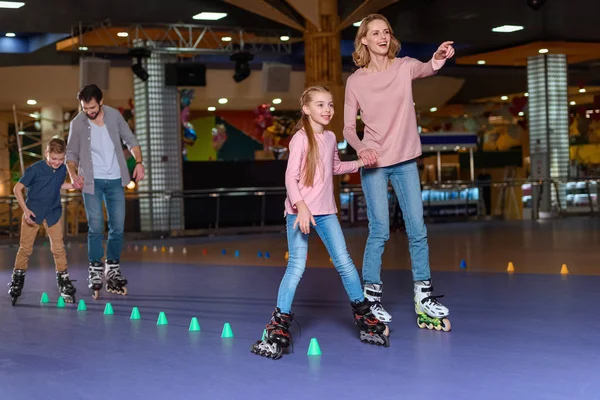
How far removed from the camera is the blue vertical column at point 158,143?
18328 millimetres

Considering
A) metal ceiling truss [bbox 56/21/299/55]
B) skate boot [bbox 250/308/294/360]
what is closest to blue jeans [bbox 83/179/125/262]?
skate boot [bbox 250/308/294/360]

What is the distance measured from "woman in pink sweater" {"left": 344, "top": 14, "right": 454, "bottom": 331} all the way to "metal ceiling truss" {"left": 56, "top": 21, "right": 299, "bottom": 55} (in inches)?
474

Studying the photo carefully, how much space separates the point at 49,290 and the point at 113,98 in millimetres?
14693

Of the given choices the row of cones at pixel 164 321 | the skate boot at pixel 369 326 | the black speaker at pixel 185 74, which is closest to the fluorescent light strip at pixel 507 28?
the black speaker at pixel 185 74

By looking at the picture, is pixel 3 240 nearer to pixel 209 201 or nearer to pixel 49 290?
pixel 209 201

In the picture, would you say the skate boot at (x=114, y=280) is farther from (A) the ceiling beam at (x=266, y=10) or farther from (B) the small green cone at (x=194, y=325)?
(A) the ceiling beam at (x=266, y=10)

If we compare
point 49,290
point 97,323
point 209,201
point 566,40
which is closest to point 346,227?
point 209,201

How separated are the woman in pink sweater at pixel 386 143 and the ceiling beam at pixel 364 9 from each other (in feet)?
27.6

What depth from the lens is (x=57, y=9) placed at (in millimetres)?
14523

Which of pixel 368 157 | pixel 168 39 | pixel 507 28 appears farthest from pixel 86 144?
pixel 507 28

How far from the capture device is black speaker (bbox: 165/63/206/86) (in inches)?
725

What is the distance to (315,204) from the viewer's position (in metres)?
4.34

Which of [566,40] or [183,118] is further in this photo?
[183,118]

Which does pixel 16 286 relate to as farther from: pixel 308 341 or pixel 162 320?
pixel 308 341
